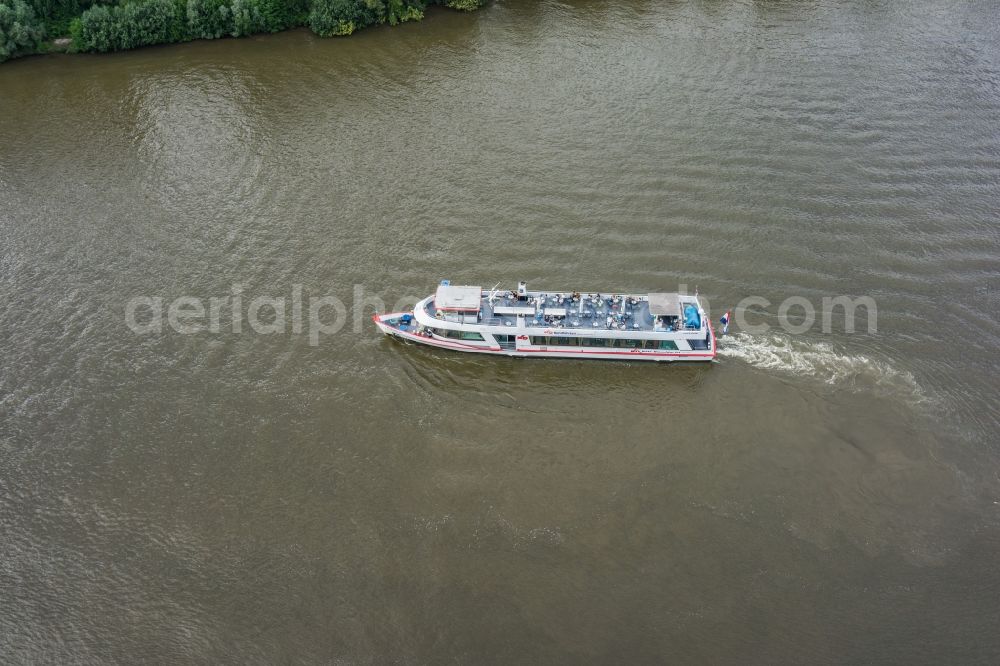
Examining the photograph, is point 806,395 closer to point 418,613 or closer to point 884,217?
point 884,217

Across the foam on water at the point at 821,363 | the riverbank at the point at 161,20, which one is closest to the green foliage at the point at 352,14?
the riverbank at the point at 161,20

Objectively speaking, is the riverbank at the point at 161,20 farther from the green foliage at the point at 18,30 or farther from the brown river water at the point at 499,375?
the brown river water at the point at 499,375

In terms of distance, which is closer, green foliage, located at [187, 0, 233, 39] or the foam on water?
the foam on water

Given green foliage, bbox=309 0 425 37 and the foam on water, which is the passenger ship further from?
green foliage, bbox=309 0 425 37

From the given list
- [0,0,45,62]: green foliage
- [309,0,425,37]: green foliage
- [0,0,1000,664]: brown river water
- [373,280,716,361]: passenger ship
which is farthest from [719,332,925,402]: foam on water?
[0,0,45,62]: green foliage

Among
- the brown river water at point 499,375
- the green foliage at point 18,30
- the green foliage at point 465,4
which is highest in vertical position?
the green foliage at point 465,4

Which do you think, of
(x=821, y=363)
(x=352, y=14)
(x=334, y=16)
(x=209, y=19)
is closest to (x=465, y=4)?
(x=352, y=14)

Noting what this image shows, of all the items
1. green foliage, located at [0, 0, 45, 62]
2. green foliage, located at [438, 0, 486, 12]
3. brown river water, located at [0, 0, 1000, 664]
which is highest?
green foliage, located at [438, 0, 486, 12]
